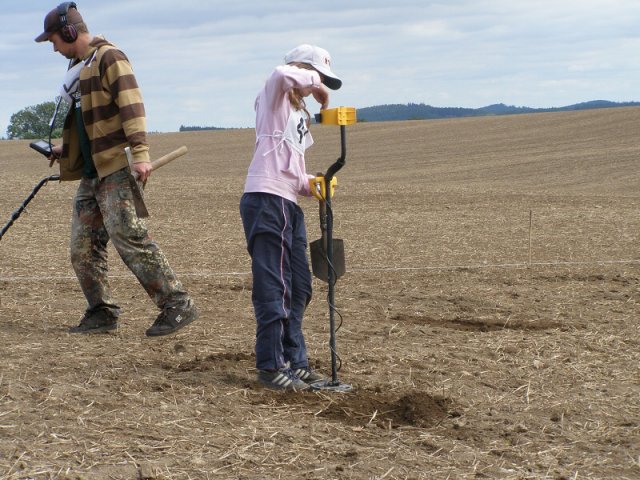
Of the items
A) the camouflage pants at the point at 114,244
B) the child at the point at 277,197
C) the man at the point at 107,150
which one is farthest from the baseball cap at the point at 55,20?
the child at the point at 277,197

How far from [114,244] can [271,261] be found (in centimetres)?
171

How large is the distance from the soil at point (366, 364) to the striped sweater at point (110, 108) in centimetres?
126

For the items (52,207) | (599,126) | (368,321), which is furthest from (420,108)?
(368,321)

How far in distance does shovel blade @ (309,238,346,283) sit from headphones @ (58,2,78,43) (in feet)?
7.63

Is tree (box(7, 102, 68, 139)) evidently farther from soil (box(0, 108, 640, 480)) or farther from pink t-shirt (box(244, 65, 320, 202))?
pink t-shirt (box(244, 65, 320, 202))

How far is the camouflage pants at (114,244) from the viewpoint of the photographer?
6.46 meters

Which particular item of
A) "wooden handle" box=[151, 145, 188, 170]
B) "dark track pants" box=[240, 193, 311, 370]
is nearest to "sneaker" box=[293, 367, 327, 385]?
"dark track pants" box=[240, 193, 311, 370]

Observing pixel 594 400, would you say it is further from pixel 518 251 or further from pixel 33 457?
pixel 518 251

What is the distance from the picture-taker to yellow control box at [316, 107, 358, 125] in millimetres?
5008

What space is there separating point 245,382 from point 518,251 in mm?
6569

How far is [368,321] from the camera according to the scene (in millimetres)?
7445

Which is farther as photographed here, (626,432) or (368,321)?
(368,321)

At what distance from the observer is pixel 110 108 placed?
6480mm

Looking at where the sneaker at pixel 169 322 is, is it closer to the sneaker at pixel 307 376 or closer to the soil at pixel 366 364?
the soil at pixel 366 364
